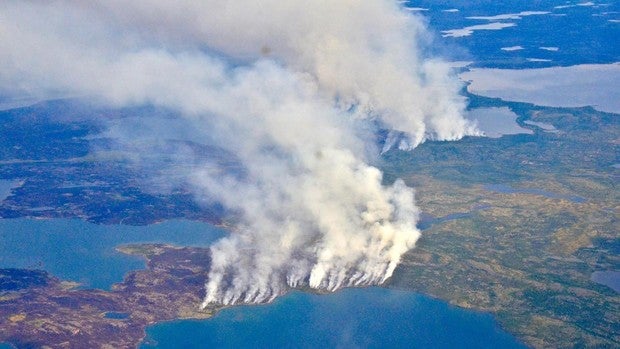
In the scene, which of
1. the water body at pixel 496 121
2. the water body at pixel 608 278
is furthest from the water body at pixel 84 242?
the water body at pixel 496 121

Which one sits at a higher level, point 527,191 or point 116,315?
point 527,191

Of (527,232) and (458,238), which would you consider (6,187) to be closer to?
(458,238)

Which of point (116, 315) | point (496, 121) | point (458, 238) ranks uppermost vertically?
point (496, 121)

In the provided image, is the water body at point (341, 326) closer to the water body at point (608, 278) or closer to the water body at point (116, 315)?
the water body at point (116, 315)

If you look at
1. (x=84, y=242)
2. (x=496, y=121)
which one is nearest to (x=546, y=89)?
(x=496, y=121)

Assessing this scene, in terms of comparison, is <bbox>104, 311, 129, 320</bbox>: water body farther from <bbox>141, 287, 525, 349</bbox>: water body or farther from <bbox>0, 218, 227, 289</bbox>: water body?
<bbox>0, 218, 227, 289</bbox>: water body

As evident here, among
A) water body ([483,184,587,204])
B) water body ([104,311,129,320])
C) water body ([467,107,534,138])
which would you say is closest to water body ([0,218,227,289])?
water body ([104,311,129,320])
